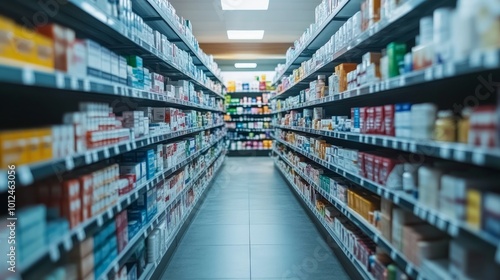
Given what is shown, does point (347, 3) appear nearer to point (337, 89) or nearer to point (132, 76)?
point (337, 89)

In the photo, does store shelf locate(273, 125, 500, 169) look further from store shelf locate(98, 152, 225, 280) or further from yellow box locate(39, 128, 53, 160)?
store shelf locate(98, 152, 225, 280)

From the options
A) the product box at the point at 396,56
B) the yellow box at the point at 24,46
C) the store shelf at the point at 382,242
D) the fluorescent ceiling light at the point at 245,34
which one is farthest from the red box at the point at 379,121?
the fluorescent ceiling light at the point at 245,34

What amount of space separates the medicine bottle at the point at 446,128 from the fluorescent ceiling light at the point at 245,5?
6.50 meters

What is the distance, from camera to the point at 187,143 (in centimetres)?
530

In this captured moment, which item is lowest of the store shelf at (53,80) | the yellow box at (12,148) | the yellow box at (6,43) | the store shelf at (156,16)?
the yellow box at (12,148)

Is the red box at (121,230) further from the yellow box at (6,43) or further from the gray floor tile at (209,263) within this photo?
the yellow box at (6,43)

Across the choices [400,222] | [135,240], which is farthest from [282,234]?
[400,222]

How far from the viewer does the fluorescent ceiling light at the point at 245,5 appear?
300 inches

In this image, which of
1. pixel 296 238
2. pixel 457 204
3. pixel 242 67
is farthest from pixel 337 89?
pixel 242 67

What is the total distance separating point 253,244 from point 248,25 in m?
6.72

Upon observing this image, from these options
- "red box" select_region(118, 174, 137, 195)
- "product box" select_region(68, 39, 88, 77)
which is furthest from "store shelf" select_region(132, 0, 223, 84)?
"red box" select_region(118, 174, 137, 195)

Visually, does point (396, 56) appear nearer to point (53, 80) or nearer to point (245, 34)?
point (53, 80)

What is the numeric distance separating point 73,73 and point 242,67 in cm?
1290

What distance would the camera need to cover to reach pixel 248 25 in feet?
30.8
